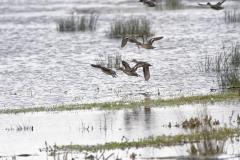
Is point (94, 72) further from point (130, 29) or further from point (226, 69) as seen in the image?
point (130, 29)

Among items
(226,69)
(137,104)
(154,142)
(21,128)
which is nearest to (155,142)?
(154,142)

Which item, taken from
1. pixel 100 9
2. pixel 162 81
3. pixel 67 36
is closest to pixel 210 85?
pixel 162 81

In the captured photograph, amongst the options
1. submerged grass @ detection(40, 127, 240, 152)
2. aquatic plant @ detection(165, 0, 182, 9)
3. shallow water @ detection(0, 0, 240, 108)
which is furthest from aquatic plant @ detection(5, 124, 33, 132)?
aquatic plant @ detection(165, 0, 182, 9)

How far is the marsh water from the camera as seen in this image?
12.0 m

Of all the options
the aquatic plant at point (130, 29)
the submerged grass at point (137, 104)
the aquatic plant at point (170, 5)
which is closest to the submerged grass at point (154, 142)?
the submerged grass at point (137, 104)

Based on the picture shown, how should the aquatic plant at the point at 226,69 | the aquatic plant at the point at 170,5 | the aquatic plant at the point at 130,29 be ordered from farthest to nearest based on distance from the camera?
the aquatic plant at the point at 170,5 < the aquatic plant at the point at 130,29 < the aquatic plant at the point at 226,69

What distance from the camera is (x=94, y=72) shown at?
23016mm

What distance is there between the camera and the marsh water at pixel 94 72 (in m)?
12.0

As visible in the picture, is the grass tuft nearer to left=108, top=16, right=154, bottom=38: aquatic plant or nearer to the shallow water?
the shallow water

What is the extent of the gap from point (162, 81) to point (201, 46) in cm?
955

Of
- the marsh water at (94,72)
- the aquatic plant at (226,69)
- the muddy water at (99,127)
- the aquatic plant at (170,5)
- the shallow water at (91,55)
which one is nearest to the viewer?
the muddy water at (99,127)

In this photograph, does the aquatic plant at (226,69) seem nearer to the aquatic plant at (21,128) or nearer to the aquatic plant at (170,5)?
the aquatic plant at (21,128)

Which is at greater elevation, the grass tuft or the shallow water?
the grass tuft

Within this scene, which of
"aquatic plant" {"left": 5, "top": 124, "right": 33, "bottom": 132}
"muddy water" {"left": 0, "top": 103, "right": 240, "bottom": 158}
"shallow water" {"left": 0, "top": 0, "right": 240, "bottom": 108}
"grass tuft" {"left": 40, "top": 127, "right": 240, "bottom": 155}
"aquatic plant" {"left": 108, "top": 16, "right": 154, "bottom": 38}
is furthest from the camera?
"aquatic plant" {"left": 108, "top": 16, "right": 154, "bottom": 38}
